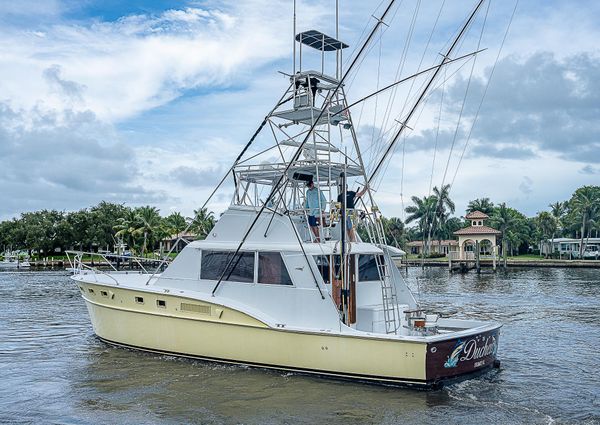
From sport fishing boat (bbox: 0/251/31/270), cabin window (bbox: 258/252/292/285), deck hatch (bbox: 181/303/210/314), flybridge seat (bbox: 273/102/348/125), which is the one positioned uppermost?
flybridge seat (bbox: 273/102/348/125)

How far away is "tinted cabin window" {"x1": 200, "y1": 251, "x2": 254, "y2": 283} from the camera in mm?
13477

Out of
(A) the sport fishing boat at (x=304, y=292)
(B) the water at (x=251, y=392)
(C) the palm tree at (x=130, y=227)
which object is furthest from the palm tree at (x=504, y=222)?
(A) the sport fishing boat at (x=304, y=292)

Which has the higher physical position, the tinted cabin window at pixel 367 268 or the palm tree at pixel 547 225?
the palm tree at pixel 547 225

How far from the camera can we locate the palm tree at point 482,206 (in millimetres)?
90750

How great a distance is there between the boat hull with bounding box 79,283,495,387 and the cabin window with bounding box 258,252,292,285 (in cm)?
97

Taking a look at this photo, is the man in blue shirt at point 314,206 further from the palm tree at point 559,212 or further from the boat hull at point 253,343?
the palm tree at point 559,212

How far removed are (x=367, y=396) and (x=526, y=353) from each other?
7285mm

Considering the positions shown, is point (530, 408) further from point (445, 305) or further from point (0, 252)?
point (0, 252)

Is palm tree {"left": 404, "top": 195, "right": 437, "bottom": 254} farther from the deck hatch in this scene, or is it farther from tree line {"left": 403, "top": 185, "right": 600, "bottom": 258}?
the deck hatch

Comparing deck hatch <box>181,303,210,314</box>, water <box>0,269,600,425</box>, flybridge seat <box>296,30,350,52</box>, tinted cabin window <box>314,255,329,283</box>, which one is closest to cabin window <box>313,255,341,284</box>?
tinted cabin window <box>314,255,329,283</box>

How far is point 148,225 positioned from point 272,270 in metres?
61.3

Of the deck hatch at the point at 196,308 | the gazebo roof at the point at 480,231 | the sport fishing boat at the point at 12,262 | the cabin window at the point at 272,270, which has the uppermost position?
the gazebo roof at the point at 480,231

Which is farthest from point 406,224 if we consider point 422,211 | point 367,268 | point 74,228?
point 367,268

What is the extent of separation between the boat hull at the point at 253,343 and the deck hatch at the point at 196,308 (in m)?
0.05
